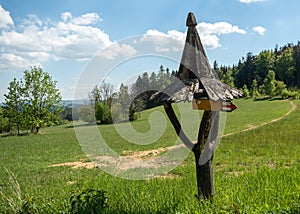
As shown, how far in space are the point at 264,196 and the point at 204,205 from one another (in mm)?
1133

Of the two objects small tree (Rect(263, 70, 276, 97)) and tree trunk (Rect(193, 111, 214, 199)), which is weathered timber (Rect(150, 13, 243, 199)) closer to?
tree trunk (Rect(193, 111, 214, 199))

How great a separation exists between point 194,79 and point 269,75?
2783 inches

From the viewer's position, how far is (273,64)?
3484 inches

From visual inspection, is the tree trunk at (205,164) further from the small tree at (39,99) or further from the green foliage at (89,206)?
the small tree at (39,99)

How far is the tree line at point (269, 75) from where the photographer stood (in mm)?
66431

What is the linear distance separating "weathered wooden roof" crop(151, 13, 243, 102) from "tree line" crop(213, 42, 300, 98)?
62483mm

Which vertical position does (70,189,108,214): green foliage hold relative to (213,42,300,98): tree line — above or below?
below

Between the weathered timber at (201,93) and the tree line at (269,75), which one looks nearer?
the weathered timber at (201,93)

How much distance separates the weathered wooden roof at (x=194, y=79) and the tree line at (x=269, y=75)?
62483mm

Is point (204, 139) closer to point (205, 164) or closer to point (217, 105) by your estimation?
point (205, 164)

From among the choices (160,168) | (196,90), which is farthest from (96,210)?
(160,168)

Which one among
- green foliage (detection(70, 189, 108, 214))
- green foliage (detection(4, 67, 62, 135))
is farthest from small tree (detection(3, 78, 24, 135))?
green foliage (detection(70, 189, 108, 214))

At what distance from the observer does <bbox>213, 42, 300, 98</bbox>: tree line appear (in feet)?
218

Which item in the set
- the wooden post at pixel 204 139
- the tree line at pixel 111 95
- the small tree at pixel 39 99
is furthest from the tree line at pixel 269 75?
the wooden post at pixel 204 139
